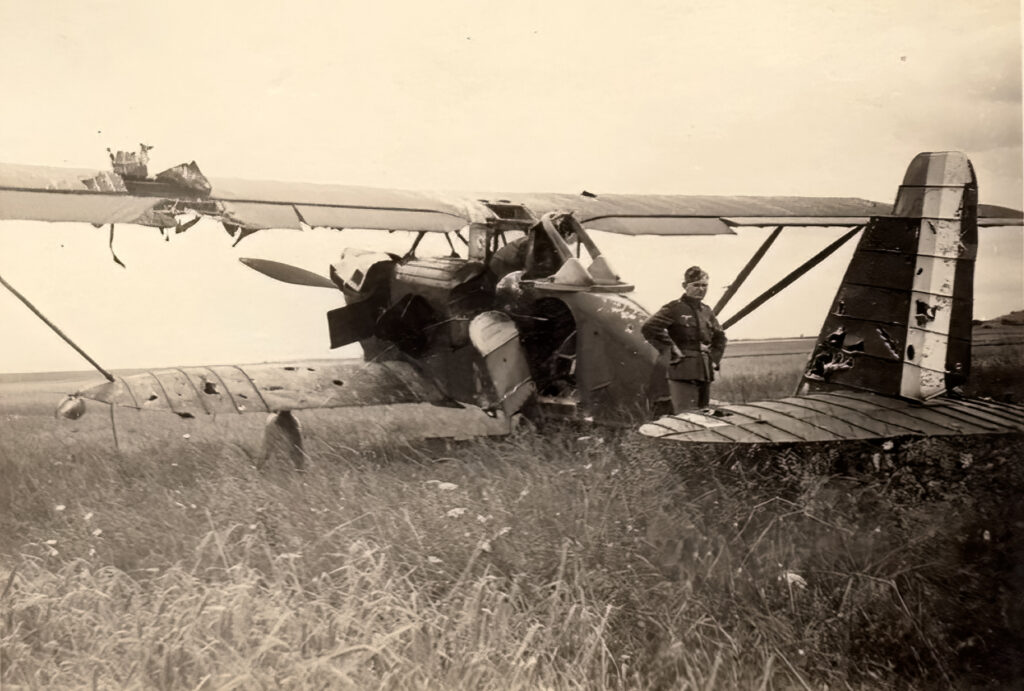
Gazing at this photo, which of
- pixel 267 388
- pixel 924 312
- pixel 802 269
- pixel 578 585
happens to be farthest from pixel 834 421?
pixel 267 388

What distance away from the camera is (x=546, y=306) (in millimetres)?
4582

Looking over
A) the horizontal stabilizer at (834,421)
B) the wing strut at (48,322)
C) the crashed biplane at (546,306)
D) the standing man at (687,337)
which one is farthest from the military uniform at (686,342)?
the wing strut at (48,322)

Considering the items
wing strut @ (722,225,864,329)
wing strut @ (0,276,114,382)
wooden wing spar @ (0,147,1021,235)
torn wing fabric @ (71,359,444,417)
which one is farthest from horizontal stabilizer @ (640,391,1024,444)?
torn wing fabric @ (71,359,444,417)

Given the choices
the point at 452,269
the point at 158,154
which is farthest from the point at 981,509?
the point at 158,154

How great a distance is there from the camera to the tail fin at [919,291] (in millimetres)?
2926

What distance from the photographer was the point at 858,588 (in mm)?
2857

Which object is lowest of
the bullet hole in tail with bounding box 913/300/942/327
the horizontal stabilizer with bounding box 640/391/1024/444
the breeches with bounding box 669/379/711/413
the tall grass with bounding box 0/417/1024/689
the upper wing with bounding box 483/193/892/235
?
the tall grass with bounding box 0/417/1024/689

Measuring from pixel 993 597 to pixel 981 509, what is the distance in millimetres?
300

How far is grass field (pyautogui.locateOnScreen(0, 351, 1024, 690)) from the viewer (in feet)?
8.83

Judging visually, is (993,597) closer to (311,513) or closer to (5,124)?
(311,513)

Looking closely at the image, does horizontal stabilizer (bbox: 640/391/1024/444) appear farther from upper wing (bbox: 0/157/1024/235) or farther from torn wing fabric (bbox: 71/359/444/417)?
torn wing fabric (bbox: 71/359/444/417)

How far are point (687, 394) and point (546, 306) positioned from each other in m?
1.01

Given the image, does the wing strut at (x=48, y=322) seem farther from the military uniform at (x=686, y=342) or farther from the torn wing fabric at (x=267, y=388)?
the military uniform at (x=686, y=342)

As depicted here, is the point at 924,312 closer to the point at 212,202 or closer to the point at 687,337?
the point at 687,337
